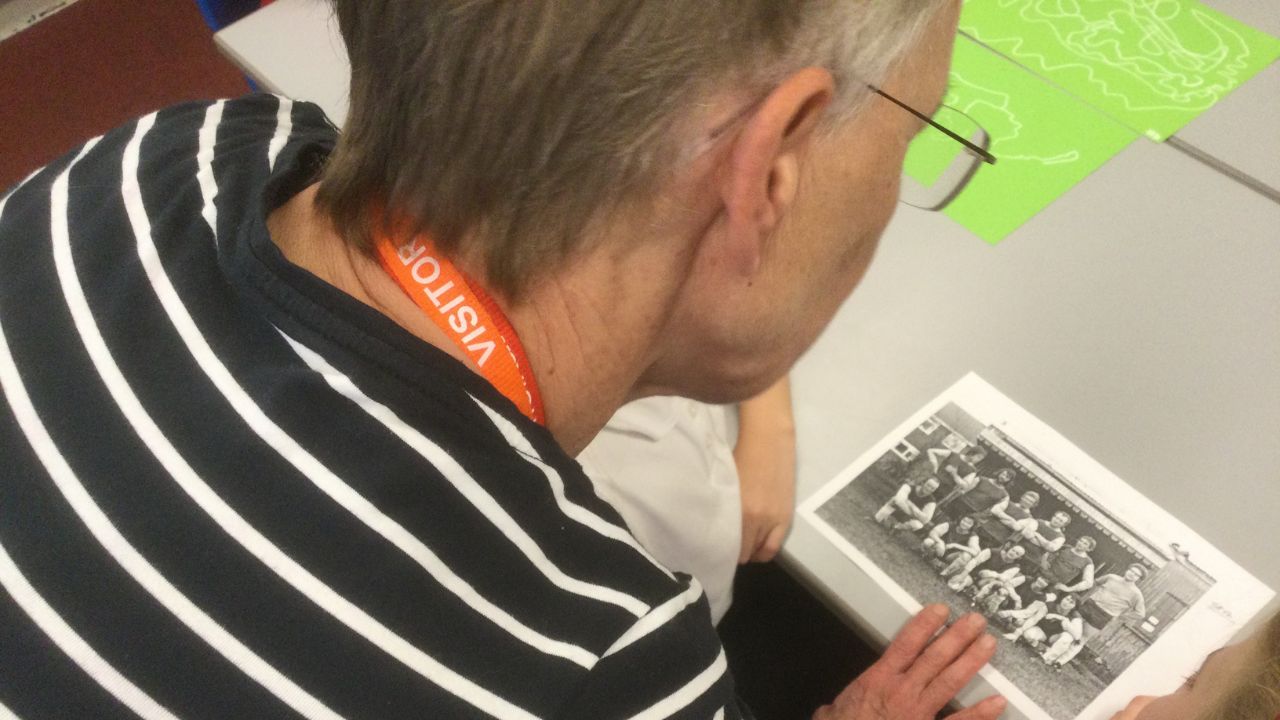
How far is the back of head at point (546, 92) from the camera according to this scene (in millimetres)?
455

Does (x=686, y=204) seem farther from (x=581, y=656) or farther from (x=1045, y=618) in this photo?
(x=1045, y=618)

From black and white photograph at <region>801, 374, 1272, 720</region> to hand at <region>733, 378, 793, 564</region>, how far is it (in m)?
0.03

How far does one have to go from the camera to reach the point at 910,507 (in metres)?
0.81

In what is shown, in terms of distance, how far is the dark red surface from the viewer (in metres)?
2.29

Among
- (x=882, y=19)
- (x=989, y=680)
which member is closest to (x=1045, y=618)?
(x=989, y=680)

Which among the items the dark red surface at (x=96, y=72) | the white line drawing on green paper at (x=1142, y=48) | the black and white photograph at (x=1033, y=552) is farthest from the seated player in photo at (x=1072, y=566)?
the dark red surface at (x=96, y=72)

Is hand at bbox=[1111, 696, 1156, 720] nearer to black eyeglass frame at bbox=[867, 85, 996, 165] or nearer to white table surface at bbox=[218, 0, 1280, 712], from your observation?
white table surface at bbox=[218, 0, 1280, 712]

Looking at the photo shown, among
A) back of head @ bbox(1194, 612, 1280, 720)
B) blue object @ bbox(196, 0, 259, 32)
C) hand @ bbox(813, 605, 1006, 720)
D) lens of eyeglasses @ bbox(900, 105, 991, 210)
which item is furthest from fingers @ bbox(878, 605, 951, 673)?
blue object @ bbox(196, 0, 259, 32)

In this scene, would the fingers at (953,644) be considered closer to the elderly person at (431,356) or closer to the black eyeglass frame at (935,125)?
the elderly person at (431,356)

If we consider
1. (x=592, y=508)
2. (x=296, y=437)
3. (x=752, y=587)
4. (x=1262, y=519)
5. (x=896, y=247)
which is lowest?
(x=752, y=587)

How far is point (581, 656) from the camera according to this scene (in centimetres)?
52

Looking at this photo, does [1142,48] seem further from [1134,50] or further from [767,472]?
[767,472]

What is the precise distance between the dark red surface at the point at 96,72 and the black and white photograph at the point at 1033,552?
206 centimetres

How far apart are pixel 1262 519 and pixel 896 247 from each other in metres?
0.42
